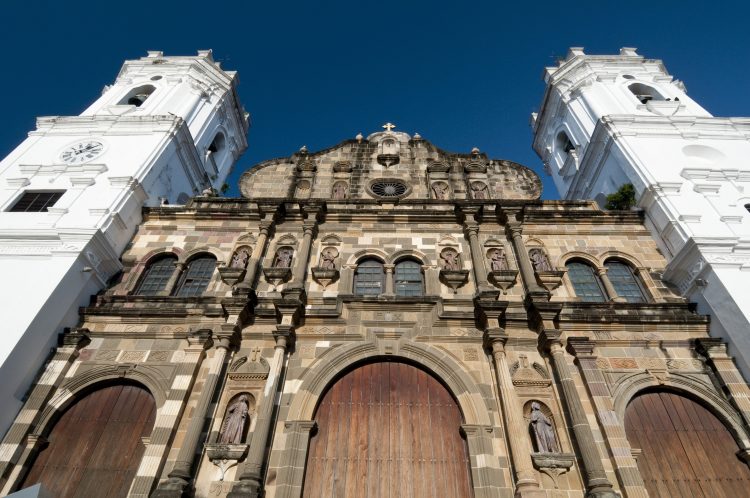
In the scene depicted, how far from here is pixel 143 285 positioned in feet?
39.6

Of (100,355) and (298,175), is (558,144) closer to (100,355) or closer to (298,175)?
(298,175)

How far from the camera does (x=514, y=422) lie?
8500 mm

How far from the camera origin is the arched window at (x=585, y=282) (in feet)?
37.9

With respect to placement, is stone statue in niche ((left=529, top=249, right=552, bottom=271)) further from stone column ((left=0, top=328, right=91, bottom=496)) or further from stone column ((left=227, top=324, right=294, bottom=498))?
stone column ((left=0, top=328, right=91, bottom=496))

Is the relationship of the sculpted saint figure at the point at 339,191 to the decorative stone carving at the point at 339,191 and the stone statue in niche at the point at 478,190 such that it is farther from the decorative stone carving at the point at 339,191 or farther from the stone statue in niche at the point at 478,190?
the stone statue in niche at the point at 478,190

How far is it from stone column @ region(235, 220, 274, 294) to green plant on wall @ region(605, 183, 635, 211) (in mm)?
10942

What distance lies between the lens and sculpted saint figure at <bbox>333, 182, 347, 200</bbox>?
14.6m

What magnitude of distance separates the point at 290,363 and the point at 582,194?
46.7 ft

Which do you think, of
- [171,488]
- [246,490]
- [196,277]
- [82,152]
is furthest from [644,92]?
[82,152]

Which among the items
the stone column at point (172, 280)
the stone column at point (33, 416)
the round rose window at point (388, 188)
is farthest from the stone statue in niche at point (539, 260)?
the stone column at point (33, 416)

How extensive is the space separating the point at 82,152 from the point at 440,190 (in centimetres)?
1202

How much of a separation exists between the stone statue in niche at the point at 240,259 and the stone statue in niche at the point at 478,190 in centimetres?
750

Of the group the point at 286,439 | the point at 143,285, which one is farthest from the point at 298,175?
the point at 286,439

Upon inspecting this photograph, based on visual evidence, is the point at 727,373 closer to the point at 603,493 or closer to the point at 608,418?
the point at 608,418
